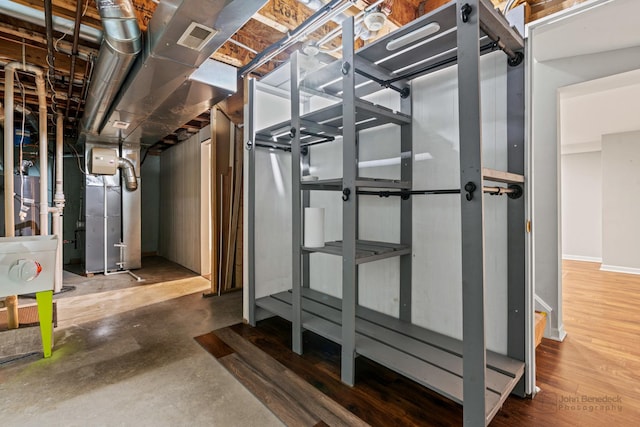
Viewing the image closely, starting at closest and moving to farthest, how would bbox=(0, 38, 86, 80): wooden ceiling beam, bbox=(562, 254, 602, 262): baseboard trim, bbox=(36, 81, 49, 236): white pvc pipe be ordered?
bbox=(0, 38, 86, 80): wooden ceiling beam, bbox=(36, 81, 49, 236): white pvc pipe, bbox=(562, 254, 602, 262): baseboard trim

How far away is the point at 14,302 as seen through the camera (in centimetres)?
276

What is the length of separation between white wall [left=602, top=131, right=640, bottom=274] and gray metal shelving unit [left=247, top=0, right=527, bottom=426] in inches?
202

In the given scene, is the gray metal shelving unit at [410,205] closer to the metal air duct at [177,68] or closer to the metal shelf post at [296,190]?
the metal shelf post at [296,190]

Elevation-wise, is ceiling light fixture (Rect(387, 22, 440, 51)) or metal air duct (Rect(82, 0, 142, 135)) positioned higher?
metal air duct (Rect(82, 0, 142, 135))

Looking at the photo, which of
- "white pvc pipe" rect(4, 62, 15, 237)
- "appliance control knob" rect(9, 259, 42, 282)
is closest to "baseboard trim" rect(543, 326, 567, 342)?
"appliance control knob" rect(9, 259, 42, 282)

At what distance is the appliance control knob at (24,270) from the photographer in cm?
210

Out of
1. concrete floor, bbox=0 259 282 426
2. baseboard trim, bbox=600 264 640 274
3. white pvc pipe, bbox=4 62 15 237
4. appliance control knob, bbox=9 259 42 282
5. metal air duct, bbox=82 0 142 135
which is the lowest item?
concrete floor, bbox=0 259 282 426

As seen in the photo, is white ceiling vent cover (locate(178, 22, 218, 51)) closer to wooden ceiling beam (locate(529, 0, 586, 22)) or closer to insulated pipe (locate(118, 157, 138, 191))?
wooden ceiling beam (locate(529, 0, 586, 22))

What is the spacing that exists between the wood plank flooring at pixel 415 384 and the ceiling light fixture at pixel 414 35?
202 centimetres

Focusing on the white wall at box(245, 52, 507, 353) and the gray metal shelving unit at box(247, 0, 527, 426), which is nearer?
the gray metal shelving unit at box(247, 0, 527, 426)

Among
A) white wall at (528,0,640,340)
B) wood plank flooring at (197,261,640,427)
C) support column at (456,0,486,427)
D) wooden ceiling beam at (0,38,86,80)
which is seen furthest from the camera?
wooden ceiling beam at (0,38,86,80)

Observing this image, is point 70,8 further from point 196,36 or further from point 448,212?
point 448,212

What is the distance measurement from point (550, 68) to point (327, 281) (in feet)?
9.21

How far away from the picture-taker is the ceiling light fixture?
4.85 feet
